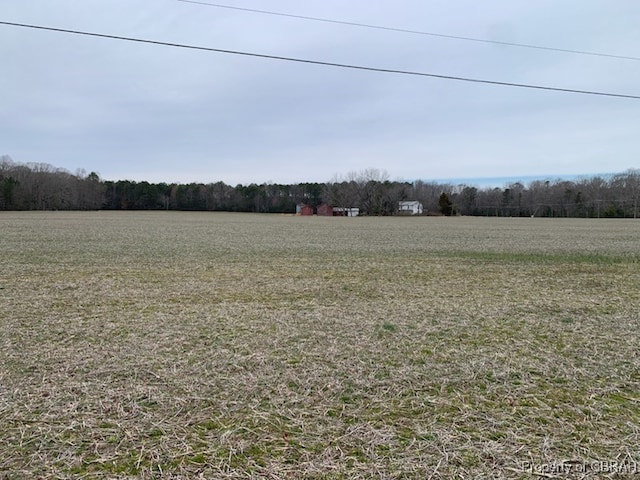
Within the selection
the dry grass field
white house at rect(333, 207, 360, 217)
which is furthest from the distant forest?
the dry grass field

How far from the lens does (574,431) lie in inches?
105

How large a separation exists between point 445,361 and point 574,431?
1396mm

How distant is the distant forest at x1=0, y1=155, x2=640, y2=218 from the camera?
8200 centimetres

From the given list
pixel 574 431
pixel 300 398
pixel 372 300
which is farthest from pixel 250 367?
pixel 372 300

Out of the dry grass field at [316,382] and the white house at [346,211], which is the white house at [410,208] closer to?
→ the white house at [346,211]

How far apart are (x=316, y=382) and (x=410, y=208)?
96769mm

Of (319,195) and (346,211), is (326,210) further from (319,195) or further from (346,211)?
(319,195)

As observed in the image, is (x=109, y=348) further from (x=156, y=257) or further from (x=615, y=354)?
(x=156, y=257)

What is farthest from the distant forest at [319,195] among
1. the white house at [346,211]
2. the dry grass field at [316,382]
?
the dry grass field at [316,382]

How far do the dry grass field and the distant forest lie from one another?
85085mm

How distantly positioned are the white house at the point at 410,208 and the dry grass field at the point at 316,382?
87.9 metres

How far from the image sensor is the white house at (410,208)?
3703 inches

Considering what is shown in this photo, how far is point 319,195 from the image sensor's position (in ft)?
347

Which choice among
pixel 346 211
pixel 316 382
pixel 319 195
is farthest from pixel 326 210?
pixel 316 382
